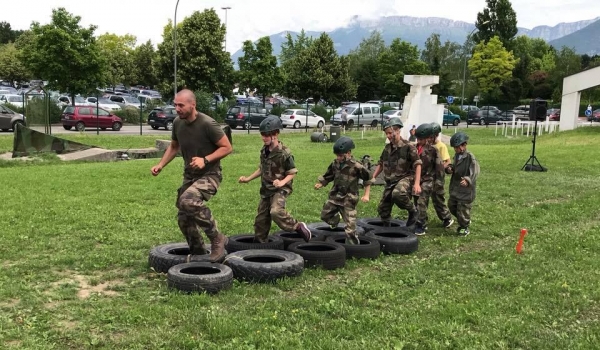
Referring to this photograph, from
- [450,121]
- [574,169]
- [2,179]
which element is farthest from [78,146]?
[450,121]

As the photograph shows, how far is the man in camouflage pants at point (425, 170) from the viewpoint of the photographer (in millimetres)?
8052

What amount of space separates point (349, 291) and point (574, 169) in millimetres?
13417

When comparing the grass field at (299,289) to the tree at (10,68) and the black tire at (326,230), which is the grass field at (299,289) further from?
the tree at (10,68)

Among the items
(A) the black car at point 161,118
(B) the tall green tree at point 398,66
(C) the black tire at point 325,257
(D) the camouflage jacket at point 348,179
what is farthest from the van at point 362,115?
(C) the black tire at point 325,257

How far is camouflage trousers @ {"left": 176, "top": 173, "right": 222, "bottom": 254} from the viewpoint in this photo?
566 cm

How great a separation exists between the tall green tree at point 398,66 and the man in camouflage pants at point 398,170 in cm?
5650

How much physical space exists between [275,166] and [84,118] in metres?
26.4

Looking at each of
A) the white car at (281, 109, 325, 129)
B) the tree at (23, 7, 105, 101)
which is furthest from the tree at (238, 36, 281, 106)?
the tree at (23, 7, 105, 101)

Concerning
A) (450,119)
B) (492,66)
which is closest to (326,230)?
(450,119)

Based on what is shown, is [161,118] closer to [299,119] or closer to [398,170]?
[299,119]

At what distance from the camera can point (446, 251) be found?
7.27 m

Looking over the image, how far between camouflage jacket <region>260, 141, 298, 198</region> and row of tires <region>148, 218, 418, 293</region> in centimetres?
70

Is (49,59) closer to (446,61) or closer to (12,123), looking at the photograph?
(12,123)

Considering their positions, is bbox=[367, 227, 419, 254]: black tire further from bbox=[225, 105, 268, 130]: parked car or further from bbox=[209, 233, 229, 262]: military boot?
bbox=[225, 105, 268, 130]: parked car
